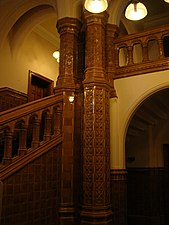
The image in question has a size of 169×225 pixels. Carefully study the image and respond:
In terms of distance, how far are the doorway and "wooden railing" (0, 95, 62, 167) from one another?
285 centimetres

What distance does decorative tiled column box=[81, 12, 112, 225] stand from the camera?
4188 millimetres

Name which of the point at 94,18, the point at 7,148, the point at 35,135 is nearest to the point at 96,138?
the point at 35,135

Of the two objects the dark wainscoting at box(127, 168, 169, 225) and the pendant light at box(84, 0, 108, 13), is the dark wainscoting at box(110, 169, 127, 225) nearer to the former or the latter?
the dark wainscoting at box(127, 168, 169, 225)

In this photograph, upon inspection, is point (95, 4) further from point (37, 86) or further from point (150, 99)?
point (37, 86)

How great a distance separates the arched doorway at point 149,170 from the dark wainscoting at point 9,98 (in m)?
2.87

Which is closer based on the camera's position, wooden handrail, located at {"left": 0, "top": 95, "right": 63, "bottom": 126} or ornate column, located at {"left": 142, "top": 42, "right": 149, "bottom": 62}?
wooden handrail, located at {"left": 0, "top": 95, "right": 63, "bottom": 126}

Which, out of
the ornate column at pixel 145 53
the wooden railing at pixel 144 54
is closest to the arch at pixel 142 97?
the wooden railing at pixel 144 54

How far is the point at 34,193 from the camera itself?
393cm

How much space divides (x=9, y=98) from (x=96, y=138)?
3111 millimetres

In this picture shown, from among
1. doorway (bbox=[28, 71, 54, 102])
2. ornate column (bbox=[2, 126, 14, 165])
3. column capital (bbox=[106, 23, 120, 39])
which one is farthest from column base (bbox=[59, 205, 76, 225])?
doorway (bbox=[28, 71, 54, 102])

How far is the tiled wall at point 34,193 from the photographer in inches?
140

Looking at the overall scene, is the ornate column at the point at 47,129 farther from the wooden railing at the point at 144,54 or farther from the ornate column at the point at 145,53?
the ornate column at the point at 145,53

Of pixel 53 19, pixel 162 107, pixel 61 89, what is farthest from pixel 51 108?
A: pixel 53 19

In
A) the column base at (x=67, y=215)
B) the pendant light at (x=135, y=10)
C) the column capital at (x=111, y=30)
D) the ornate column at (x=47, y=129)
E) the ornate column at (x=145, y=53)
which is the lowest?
the column base at (x=67, y=215)
